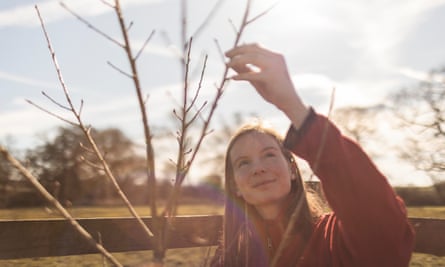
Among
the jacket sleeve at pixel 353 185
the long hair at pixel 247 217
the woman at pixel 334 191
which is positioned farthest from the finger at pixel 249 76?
the long hair at pixel 247 217

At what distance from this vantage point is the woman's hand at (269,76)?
996mm

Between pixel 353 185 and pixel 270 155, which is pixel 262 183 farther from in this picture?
pixel 353 185

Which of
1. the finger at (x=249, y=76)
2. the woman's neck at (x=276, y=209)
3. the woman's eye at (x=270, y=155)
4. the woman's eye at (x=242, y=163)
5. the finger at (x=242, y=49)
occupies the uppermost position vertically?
the finger at (x=242, y=49)

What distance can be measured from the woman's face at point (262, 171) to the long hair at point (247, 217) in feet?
0.34

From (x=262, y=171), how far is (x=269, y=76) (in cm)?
112

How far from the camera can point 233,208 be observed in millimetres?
2680

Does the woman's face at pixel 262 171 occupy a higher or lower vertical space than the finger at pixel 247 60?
lower

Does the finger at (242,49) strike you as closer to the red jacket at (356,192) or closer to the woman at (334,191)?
the woman at (334,191)

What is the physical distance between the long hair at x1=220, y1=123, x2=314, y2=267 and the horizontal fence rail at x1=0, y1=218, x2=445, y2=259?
118 mm

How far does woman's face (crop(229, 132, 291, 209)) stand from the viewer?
2.13 meters

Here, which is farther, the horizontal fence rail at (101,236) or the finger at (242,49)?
the horizontal fence rail at (101,236)

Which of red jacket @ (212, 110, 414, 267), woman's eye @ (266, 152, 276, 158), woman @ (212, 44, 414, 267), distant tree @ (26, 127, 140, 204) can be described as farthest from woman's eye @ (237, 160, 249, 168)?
distant tree @ (26, 127, 140, 204)

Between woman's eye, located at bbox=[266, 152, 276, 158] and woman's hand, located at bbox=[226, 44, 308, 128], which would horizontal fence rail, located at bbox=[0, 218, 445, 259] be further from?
woman's hand, located at bbox=[226, 44, 308, 128]

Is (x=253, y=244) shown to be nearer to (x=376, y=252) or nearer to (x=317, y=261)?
(x=317, y=261)
